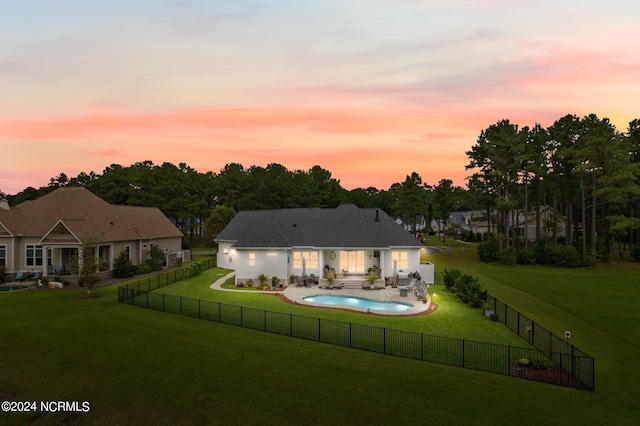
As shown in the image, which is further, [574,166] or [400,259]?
[574,166]

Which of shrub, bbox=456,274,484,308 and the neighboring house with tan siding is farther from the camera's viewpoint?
the neighboring house with tan siding

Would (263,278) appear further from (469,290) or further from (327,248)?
(469,290)

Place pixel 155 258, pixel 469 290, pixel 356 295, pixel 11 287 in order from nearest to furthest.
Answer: pixel 469 290 → pixel 356 295 → pixel 11 287 → pixel 155 258

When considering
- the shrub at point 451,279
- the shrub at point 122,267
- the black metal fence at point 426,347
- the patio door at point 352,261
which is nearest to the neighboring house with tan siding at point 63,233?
the shrub at point 122,267

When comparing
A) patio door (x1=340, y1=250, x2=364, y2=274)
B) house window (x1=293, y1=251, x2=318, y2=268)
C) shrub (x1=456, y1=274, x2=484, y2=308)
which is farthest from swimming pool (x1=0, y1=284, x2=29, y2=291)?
shrub (x1=456, y1=274, x2=484, y2=308)

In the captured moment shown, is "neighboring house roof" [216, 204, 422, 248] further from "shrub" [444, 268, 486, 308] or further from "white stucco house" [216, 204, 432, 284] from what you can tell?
"shrub" [444, 268, 486, 308]

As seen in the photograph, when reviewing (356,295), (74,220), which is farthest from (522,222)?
(74,220)

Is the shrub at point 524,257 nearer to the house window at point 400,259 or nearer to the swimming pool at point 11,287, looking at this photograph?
the house window at point 400,259
